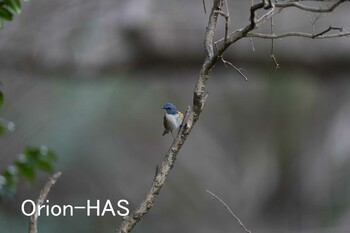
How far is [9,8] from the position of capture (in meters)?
1.36

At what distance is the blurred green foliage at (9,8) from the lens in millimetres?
1336

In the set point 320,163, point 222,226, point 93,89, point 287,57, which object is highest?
point 287,57

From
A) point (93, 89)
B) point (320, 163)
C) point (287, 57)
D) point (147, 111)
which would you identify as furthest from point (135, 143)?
point (287, 57)

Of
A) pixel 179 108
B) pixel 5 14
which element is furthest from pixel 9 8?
pixel 179 108

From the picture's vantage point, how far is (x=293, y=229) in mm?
4184

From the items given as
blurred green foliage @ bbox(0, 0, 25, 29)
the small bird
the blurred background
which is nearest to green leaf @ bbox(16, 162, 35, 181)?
blurred green foliage @ bbox(0, 0, 25, 29)

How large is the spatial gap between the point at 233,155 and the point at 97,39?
5.73ft

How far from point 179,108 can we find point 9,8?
3.09m

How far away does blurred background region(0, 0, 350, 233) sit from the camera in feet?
10.8

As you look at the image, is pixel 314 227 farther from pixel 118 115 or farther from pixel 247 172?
pixel 118 115

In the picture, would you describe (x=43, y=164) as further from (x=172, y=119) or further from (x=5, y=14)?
(x=172, y=119)

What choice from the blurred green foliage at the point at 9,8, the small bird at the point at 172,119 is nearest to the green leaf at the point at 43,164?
the blurred green foliage at the point at 9,8

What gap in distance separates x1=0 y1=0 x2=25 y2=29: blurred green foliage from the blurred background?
1.59 m

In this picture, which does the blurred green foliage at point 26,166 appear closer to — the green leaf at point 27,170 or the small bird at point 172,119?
the green leaf at point 27,170
